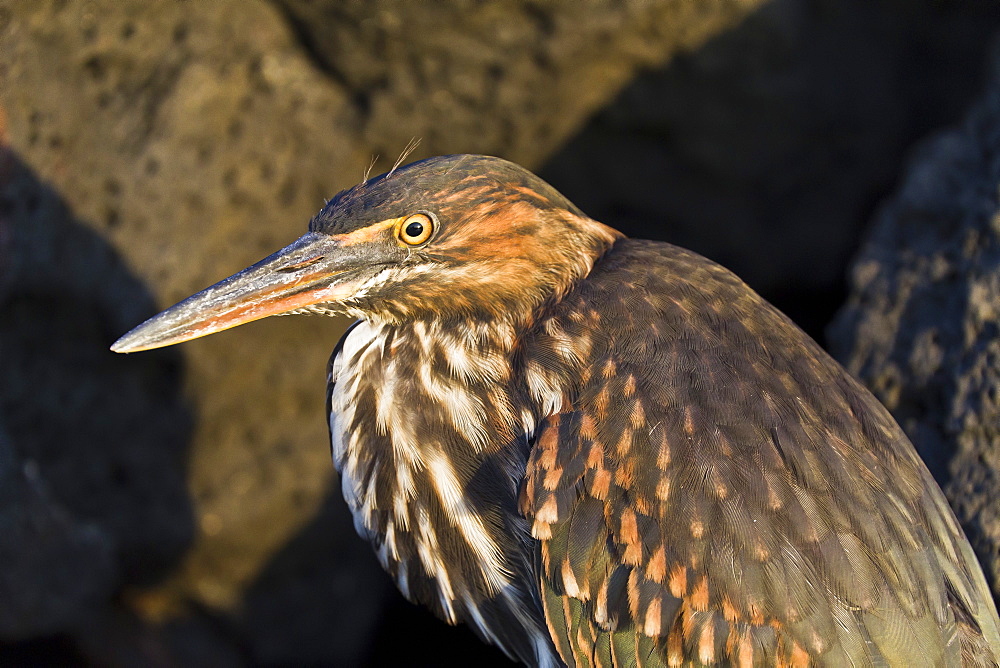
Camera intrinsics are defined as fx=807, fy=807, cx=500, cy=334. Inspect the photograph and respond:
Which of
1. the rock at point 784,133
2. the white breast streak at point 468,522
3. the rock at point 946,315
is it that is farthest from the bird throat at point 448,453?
the rock at point 784,133

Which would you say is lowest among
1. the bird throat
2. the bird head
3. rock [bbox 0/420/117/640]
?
rock [bbox 0/420/117/640]

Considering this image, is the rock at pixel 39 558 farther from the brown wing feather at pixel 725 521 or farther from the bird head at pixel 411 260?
the brown wing feather at pixel 725 521

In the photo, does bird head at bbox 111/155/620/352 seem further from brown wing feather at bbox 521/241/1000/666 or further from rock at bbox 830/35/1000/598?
rock at bbox 830/35/1000/598

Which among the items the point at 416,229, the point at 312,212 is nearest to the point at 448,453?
the point at 416,229

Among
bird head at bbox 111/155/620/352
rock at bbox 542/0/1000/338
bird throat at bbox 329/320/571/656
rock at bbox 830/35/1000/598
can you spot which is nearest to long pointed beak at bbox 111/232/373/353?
bird head at bbox 111/155/620/352

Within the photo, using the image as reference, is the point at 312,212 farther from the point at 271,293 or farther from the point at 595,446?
the point at 595,446

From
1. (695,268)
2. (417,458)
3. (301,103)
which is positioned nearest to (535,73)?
(301,103)

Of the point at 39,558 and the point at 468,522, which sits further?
the point at 39,558
